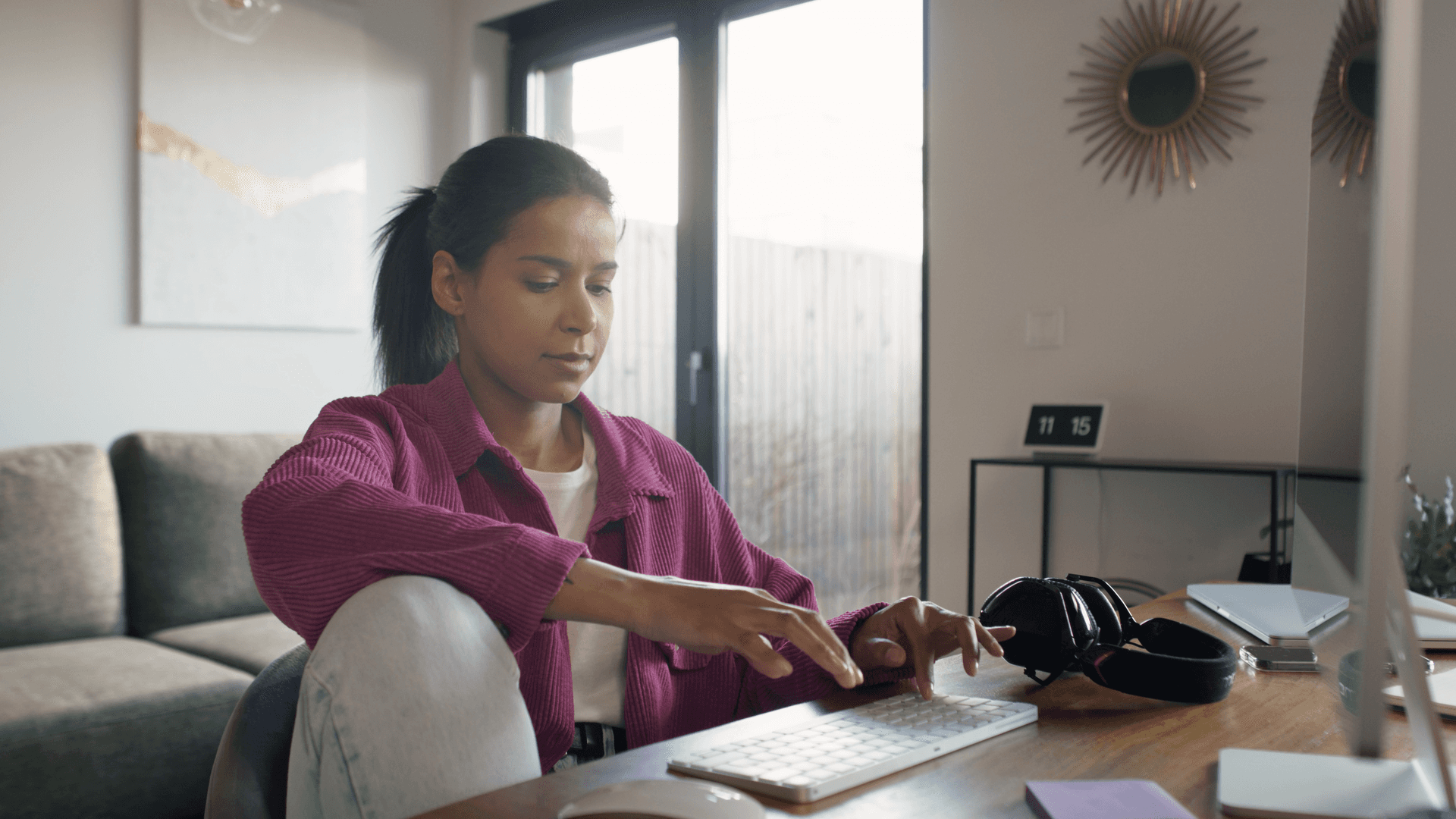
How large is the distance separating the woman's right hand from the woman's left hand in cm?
15

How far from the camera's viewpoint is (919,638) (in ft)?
2.80

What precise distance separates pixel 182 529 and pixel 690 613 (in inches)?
94.3

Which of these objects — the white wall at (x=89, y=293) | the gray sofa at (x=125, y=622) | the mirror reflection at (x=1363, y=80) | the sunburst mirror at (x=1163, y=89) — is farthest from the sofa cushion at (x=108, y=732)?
the sunburst mirror at (x=1163, y=89)

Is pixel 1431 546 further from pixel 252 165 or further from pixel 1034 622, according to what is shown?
pixel 252 165

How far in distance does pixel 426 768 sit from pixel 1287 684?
0.65 metres

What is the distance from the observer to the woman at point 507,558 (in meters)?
0.57

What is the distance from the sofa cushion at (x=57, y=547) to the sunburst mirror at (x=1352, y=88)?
2694mm

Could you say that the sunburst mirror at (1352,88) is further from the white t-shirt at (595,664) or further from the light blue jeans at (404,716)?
the white t-shirt at (595,664)

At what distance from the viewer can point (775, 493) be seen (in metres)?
3.27

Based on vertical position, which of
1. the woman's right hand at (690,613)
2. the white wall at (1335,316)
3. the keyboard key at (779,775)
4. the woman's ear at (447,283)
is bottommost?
the keyboard key at (779,775)

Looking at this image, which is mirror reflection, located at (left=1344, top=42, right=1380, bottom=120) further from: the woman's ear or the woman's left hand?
the woman's ear

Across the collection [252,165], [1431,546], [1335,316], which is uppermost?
[252,165]

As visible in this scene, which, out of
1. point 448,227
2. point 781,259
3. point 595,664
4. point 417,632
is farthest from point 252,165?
point 417,632

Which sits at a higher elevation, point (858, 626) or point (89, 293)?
point (89, 293)
